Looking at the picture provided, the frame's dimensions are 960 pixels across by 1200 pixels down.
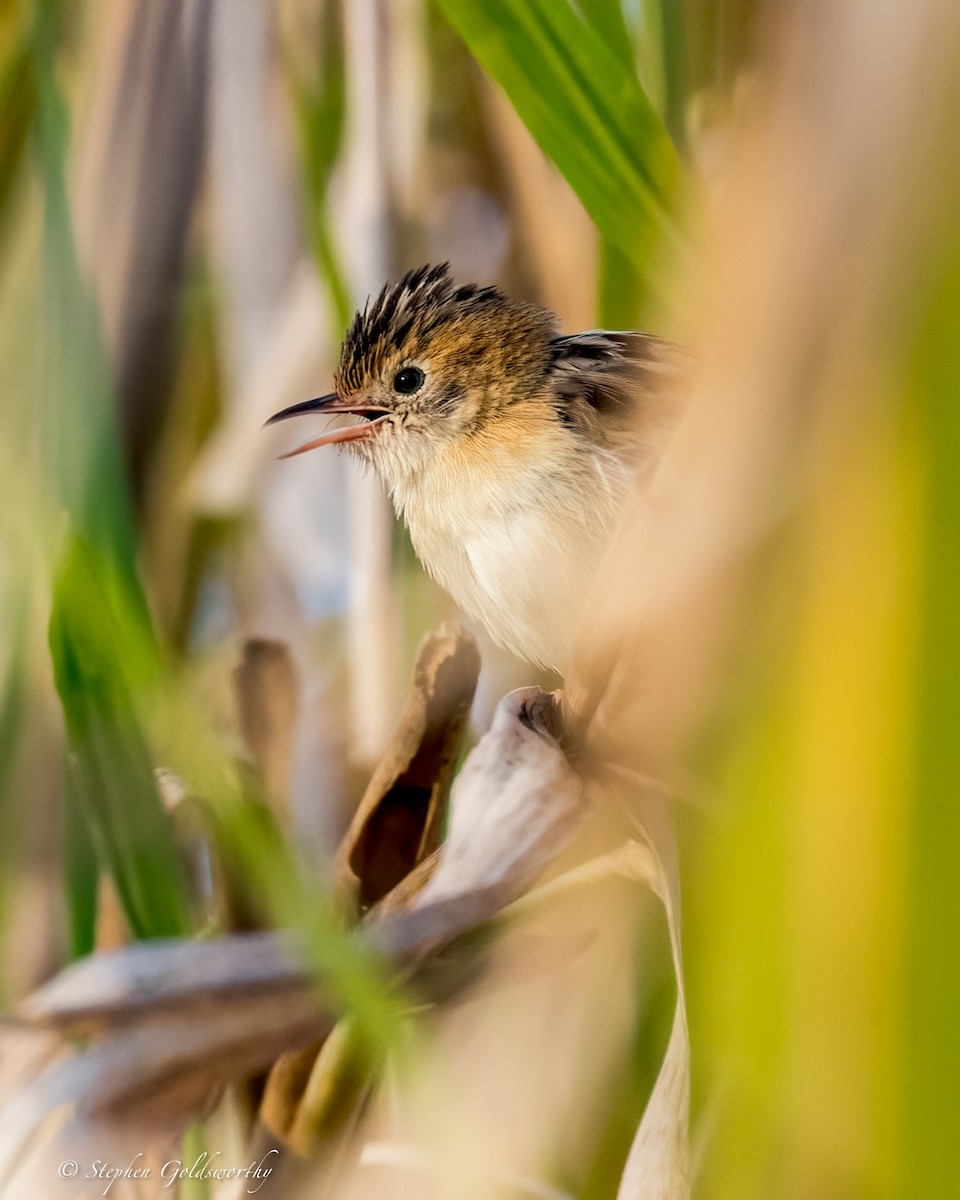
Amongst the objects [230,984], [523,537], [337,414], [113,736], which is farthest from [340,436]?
[230,984]

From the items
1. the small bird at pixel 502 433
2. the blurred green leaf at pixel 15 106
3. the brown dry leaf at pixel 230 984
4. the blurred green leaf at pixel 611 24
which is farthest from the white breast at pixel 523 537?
the blurred green leaf at pixel 15 106

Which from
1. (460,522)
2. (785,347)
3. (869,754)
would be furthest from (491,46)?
(869,754)

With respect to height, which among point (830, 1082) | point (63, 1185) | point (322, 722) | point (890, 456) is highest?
point (890, 456)

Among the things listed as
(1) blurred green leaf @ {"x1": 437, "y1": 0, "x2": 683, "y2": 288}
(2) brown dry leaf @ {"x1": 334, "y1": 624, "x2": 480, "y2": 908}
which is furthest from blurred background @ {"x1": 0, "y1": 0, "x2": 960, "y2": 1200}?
(2) brown dry leaf @ {"x1": 334, "y1": 624, "x2": 480, "y2": 908}

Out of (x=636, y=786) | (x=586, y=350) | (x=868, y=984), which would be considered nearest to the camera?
(x=868, y=984)

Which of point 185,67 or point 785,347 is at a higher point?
point 185,67

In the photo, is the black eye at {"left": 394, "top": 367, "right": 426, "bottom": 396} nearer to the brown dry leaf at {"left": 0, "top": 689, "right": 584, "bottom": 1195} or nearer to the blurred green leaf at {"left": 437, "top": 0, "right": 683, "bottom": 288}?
the blurred green leaf at {"left": 437, "top": 0, "right": 683, "bottom": 288}

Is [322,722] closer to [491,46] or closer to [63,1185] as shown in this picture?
[63,1185]

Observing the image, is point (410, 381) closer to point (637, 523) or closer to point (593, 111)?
point (593, 111)

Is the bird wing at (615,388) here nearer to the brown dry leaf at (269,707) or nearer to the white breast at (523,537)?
the white breast at (523,537)
